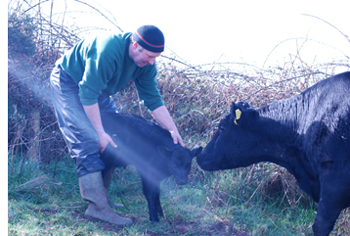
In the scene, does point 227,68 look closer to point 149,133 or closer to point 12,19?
point 149,133

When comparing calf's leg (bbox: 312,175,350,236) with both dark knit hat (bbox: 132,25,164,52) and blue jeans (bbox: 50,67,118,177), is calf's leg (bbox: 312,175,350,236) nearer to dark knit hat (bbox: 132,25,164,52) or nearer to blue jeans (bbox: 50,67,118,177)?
dark knit hat (bbox: 132,25,164,52)

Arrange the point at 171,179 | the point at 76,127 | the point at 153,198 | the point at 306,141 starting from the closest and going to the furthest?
1. the point at 306,141
2. the point at 76,127
3. the point at 153,198
4. the point at 171,179

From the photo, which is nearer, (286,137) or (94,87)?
(94,87)

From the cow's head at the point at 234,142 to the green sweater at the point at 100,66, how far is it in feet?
3.91

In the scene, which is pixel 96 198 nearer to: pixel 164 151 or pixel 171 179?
pixel 164 151

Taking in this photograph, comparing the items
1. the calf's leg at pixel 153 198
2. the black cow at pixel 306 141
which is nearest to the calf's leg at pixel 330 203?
the black cow at pixel 306 141

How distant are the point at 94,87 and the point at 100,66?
0.73 feet

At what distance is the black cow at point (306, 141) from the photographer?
2.72 metres

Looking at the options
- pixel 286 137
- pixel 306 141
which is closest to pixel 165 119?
pixel 286 137

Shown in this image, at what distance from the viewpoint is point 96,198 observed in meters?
3.43

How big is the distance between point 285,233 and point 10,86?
483 centimetres

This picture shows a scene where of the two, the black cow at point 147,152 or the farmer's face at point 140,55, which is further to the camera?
the black cow at point 147,152

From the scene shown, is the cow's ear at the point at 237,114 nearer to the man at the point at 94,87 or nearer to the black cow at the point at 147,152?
the black cow at the point at 147,152

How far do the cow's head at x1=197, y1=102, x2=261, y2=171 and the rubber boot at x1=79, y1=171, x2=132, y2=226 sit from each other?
1.23 m
